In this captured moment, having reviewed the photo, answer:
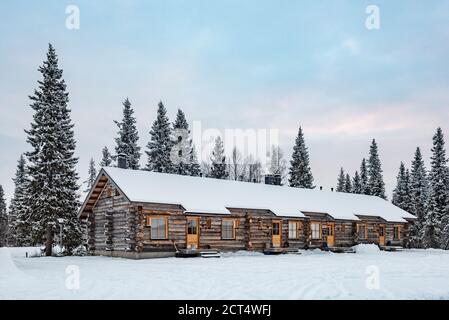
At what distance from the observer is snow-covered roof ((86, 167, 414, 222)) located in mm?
30953

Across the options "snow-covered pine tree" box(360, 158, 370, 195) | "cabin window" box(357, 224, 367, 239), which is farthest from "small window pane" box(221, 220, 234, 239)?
"snow-covered pine tree" box(360, 158, 370, 195)

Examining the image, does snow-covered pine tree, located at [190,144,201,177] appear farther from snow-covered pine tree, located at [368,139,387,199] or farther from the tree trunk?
snow-covered pine tree, located at [368,139,387,199]

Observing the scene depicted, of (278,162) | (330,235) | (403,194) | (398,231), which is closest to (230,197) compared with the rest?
(330,235)

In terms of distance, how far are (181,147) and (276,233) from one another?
20526 mm

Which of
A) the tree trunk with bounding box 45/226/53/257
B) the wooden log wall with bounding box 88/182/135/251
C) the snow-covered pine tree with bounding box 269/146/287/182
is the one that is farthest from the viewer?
the snow-covered pine tree with bounding box 269/146/287/182

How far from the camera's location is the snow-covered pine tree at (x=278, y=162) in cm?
7000

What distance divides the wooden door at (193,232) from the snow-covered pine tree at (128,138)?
60.0 ft

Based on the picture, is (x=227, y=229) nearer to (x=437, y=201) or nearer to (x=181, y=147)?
(x=181, y=147)

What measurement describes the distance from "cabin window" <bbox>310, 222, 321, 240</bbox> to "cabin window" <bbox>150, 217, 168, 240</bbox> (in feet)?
46.7

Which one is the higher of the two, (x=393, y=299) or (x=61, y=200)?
(x=61, y=200)

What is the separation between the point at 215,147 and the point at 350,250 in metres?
28.4

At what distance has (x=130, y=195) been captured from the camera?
2897 cm
